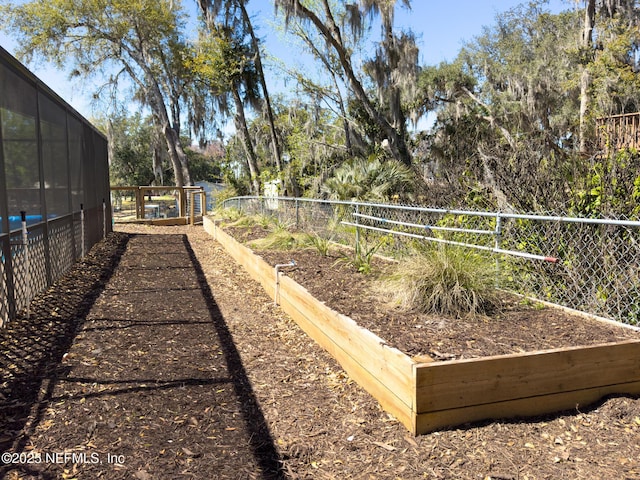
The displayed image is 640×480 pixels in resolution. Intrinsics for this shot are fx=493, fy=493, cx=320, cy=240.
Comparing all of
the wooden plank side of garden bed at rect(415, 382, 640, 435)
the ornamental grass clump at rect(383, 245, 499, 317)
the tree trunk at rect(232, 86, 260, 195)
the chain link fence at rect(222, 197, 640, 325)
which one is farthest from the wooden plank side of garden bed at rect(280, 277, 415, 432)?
the tree trunk at rect(232, 86, 260, 195)

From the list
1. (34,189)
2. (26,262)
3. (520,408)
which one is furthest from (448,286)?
(34,189)

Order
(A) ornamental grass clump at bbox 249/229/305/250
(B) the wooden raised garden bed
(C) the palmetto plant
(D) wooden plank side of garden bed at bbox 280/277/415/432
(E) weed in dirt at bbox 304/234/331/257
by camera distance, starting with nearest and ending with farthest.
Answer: (B) the wooden raised garden bed < (D) wooden plank side of garden bed at bbox 280/277/415/432 < (E) weed in dirt at bbox 304/234/331/257 < (A) ornamental grass clump at bbox 249/229/305/250 < (C) the palmetto plant

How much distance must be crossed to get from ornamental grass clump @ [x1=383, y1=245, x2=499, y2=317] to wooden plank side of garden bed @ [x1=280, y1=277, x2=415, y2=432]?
0.64 m

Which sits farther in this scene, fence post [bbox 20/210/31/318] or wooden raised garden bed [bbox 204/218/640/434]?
fence post [bbox 20/210/31/318]

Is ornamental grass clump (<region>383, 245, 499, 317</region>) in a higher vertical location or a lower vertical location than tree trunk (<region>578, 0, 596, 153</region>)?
lower

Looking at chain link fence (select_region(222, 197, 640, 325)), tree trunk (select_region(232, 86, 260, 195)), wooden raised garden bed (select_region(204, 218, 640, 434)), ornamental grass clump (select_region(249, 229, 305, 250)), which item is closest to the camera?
wooden raised garden bed (select_region(204, 218, 640, 434))

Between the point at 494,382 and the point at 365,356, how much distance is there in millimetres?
926

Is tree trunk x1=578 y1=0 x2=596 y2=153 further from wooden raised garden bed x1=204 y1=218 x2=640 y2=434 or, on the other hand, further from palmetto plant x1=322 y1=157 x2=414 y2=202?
wooden raised garden bed x1=204 y1=218 x2=640 y2=434

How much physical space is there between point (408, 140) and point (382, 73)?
470 centimetres

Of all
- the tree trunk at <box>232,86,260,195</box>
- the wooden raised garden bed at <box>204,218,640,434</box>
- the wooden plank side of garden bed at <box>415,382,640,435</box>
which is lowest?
the wooden plank side of garden bed at <box>415,382,640,435</box>

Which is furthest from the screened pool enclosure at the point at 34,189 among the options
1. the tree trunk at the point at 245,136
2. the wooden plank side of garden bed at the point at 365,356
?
the tree trunk at the point at 245,136

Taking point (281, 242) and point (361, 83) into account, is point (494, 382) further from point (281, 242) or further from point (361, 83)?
point (361, 83)

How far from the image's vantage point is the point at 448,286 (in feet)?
13.7

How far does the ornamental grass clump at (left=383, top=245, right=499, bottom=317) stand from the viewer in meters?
4.08
